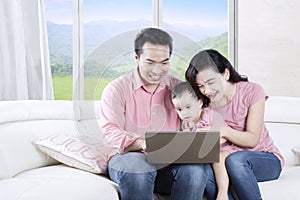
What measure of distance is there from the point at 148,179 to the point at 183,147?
0.18m

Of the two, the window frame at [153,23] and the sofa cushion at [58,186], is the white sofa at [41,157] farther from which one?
the window frame at [153,23]

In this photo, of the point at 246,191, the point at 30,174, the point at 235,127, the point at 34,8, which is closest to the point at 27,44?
the point at 34,8

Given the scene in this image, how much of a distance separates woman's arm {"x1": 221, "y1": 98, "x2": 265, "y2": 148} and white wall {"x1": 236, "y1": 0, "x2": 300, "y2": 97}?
1895 millimetres

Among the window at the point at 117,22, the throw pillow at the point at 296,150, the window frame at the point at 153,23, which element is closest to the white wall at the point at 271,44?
the window frame at the point at 153,23

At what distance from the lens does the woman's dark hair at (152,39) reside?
2.03 meters

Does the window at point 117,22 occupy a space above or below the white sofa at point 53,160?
above

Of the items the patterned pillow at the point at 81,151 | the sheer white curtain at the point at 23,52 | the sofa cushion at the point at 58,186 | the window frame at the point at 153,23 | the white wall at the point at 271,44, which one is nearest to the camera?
the sofa cushion at the point at 58,186

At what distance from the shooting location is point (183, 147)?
1.96 meters

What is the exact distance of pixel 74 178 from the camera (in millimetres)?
2006

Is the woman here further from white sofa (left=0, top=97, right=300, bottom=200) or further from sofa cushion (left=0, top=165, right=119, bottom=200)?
sofa cushion (left=0, top=165, right=119, bottom=200)

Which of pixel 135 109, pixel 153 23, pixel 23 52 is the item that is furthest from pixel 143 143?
pixel 153 23

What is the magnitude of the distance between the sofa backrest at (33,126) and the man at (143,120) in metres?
0.09

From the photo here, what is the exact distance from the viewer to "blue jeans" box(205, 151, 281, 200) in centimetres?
204

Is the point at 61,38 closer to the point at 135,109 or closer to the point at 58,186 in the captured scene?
the point at 135,109
